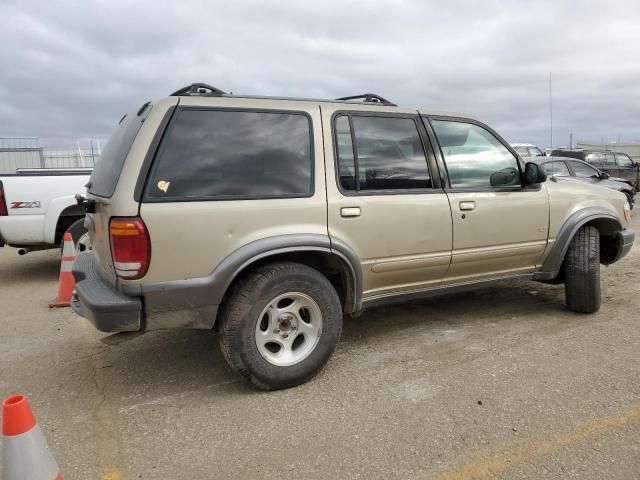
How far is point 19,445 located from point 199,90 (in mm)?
2266

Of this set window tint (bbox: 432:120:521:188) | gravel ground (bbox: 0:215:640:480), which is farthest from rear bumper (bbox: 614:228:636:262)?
window tint (bbox: 432:120:521:188)

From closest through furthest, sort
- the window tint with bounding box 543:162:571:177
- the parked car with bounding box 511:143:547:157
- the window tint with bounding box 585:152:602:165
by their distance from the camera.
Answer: the window tint with bounding box 543:162:571:177 < the window tint with bounding box 585:152:602:165 < the parked car with bounding box 511:143:547:157

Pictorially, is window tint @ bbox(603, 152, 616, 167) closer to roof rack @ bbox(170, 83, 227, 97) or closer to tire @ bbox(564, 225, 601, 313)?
tire @ bbox(564, 225, 601, 313)

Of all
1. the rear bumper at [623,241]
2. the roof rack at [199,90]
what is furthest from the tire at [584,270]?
the roof rack at [199,90]

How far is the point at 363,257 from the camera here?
3.47 m

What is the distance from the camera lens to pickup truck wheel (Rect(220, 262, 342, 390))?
306 cm

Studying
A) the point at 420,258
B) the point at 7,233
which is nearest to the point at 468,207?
the point at 420,258

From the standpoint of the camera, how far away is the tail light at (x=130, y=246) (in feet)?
9.09

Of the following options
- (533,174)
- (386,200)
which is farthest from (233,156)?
(533,174)

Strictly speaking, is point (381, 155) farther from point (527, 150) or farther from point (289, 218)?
point (527, 150)

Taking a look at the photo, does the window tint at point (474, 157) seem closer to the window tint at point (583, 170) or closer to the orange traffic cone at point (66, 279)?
the orange traffic cone at point (66, 279)

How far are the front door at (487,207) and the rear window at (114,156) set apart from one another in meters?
2.24

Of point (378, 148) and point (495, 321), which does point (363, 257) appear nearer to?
point (378, 148)

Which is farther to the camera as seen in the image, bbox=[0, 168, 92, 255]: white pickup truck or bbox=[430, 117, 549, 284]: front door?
bbox=[0, 168, 92, 255]: white pickup truck
